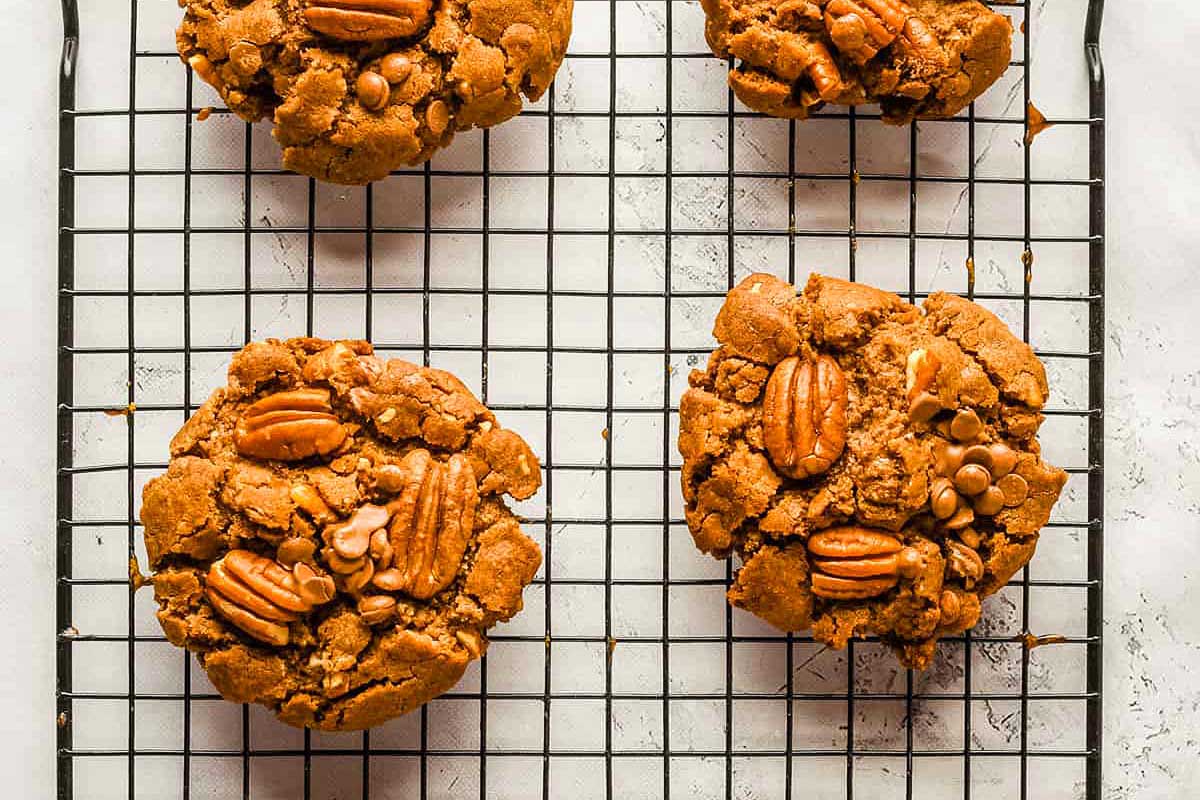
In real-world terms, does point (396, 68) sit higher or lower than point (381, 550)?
higher

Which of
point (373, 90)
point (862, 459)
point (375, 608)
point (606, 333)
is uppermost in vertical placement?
point (373, 90)

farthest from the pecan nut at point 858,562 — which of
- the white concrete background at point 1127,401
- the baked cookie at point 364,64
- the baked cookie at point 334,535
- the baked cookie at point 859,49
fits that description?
the baked cookie at point 364,64

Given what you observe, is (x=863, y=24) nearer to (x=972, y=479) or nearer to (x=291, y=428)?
(x=972, y=479)

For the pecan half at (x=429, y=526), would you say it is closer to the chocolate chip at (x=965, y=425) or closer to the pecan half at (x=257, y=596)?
the pecan half at (x=257, y=596)

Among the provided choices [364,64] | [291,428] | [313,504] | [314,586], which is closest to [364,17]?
[364,64]

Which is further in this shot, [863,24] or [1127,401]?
[1127,401]

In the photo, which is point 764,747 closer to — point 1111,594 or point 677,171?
point 1111,594

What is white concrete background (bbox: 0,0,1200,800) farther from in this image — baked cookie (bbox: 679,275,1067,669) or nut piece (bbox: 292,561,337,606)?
nut piece (bbox: 292,561,337,606)
